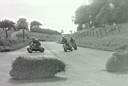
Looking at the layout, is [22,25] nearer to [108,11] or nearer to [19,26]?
[19,26]

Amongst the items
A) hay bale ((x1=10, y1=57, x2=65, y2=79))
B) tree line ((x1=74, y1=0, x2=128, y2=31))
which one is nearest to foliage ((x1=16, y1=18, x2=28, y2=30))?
tree line ((x1=74, y1=0, x2=128, y2=31))

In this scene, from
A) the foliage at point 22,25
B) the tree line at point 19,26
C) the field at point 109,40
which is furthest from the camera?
the foliage at point 22,25

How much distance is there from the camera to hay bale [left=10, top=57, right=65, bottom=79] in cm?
1478

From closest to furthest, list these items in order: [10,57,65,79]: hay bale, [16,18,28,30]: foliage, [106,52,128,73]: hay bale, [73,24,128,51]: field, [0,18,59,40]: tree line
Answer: [10,57,65,79]: hay bale, [106,52,128,73]: hay bale, [73,24,128,51]: field, [0,18,59,40]: tree line, [16,18,28,30]: foliage

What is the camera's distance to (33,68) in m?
14.9

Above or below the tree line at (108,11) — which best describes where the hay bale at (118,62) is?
below

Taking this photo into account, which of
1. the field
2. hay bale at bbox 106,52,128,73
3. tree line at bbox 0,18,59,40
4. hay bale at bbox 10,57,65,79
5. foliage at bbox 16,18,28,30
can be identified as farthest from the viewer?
foliage at bbox 16,18,28,30

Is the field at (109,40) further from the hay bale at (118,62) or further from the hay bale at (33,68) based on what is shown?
the hay bale at (33,68)

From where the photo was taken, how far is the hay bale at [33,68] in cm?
1478

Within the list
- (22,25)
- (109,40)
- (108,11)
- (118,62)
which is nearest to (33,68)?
(118,62)

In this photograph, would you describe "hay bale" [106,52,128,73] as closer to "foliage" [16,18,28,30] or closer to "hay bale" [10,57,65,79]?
"hay bale" [10,57,65,79]

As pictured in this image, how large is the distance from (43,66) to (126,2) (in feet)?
305

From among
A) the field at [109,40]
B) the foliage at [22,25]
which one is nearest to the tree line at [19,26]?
the foliage at [22,25]

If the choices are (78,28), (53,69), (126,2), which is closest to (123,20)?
(126,2)
